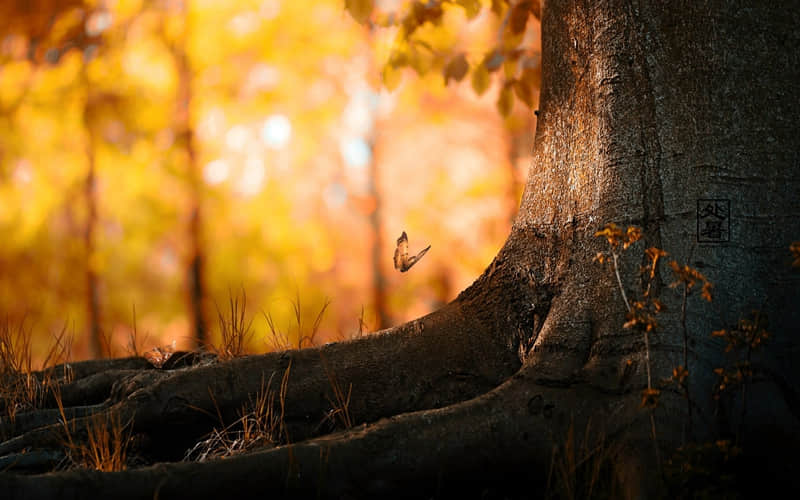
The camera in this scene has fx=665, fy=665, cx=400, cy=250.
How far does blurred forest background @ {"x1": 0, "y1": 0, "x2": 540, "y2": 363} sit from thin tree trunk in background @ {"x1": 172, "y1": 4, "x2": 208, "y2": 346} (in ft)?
0.06

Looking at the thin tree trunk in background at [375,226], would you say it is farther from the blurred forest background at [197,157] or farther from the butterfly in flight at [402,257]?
the butterfly in flight at [402,257]

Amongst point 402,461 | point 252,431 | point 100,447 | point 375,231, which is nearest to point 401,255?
point 252,431

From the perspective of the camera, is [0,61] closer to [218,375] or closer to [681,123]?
[218,375]

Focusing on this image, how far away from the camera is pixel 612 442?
1.81 m

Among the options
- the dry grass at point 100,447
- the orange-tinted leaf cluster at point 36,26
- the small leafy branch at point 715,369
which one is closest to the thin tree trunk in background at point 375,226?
the orange-tinted leaf cluster at point 36,26

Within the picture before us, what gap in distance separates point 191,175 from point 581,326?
7251mm

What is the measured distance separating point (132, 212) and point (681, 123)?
8169mm

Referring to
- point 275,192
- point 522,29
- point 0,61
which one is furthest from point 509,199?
point 0,61

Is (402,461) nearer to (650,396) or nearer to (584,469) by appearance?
(584,469)

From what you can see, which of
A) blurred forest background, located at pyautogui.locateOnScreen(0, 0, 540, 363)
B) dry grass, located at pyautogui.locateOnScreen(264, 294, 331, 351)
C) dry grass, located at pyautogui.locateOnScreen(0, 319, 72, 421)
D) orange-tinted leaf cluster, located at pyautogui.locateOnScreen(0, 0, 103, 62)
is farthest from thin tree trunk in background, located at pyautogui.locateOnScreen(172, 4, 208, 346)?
dry grass, located at pyautogui.locateOnScreen(264, 294, 331, 351)

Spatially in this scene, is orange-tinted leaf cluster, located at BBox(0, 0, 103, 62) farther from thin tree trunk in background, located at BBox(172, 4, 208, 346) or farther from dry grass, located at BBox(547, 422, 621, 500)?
dry grass, located at BBox(547, 422, 621, 500)

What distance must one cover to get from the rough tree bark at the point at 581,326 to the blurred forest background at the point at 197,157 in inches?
222

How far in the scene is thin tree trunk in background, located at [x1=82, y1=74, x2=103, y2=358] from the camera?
28.7 ft

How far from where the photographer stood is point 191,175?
850 cm
